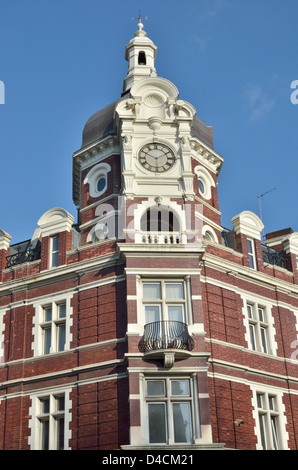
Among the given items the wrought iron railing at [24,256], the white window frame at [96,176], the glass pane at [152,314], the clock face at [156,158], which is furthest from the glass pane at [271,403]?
the wrought iron railing at [24,256]

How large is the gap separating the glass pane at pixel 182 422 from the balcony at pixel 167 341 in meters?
1.67

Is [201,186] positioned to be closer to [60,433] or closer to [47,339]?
[47,339]

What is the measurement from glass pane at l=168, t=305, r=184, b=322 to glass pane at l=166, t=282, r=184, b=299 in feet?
1.45

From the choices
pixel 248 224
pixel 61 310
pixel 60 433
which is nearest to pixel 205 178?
pixel 248 224

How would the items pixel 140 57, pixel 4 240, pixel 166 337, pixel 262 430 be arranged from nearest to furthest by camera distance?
1. pixel 166 337
2. pixel 262 430
3. pixel 4 240
4. pixel 140 57

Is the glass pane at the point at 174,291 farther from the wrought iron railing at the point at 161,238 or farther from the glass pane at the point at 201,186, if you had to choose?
the glass pane at the point at 201,186

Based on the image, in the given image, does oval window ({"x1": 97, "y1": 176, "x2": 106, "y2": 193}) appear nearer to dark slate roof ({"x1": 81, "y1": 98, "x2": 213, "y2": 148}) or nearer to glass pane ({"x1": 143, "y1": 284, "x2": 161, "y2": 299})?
dark slate roof ({"x1": 81, "y1": 98, "x2": 213, "y2": 148})

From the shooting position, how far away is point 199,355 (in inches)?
1133

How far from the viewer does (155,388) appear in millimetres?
28406

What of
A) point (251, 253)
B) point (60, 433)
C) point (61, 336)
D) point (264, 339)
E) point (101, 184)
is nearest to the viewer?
point (60, 433)

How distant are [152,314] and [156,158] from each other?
7932mm

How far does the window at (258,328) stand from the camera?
108 feet
